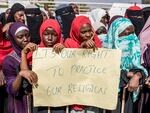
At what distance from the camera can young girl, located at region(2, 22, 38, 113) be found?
373 cm

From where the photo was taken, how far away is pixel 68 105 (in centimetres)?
388

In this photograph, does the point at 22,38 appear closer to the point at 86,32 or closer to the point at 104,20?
the point at 86,32

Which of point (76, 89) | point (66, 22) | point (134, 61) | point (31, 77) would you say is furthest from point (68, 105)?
point (66, 22)

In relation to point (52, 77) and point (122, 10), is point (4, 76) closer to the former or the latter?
point (52, 77)

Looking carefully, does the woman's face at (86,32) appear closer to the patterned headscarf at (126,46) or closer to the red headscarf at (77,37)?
the red headscarf at (77,37)

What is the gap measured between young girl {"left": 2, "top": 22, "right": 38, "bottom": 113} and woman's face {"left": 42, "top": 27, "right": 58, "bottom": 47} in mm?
164

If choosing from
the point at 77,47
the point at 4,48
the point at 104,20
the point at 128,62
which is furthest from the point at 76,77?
the point at 104,20

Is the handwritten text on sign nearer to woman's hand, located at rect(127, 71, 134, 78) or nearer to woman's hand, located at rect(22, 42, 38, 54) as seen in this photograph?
woman's hand, located at rect(22, 42, 38, 54)

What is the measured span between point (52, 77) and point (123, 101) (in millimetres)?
671

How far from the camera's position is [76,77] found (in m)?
3.84

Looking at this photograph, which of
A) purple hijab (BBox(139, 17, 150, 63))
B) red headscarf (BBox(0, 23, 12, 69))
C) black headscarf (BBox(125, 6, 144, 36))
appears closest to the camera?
purple hijab (BBox(139, 17, 150, 63))

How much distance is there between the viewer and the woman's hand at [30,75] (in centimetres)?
368

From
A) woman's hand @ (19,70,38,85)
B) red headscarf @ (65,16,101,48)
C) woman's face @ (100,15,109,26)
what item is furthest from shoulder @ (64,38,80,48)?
woman's face @ (100,15,109,26)

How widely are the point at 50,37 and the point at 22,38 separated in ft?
0.97
